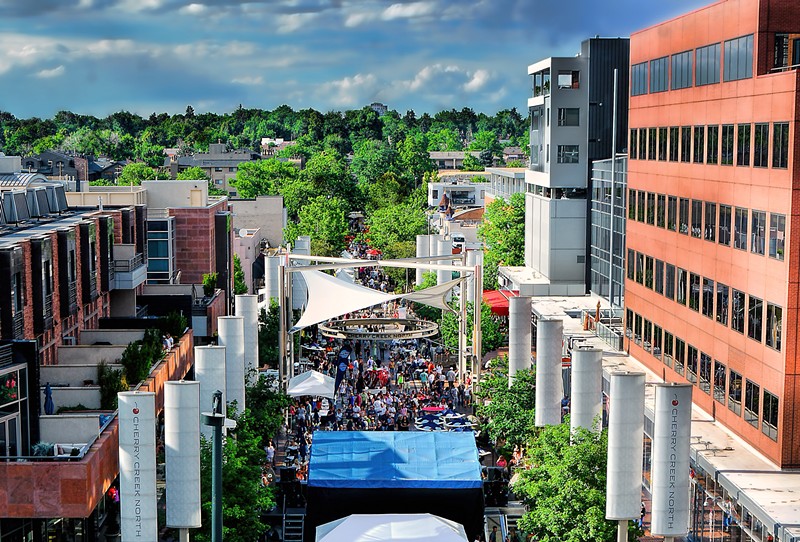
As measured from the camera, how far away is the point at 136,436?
84.0 ft

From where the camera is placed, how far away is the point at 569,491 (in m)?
28.5

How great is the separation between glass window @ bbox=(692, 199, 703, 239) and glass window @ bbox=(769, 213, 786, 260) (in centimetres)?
677

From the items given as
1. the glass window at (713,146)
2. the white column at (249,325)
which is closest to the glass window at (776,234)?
the glass window at (713,146)

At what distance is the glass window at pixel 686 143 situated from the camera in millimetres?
40438

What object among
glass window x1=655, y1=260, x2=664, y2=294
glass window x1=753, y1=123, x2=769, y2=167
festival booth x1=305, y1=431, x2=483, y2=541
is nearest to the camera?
glass window x1=753, y1=123, x2=769, y2=167

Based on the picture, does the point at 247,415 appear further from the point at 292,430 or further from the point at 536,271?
the point at 536,271

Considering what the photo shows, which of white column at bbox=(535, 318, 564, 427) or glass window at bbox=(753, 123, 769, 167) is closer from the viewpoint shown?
glass window at bbox=(753, 123, 769, 167)

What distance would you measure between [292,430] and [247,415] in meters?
12.4

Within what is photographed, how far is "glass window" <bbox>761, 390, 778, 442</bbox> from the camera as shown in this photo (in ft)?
102

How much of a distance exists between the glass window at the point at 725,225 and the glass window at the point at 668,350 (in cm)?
656

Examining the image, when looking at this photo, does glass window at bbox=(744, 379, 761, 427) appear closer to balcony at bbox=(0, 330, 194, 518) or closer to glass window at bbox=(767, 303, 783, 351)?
glass window at bbox=(767, 303, 783, 351)

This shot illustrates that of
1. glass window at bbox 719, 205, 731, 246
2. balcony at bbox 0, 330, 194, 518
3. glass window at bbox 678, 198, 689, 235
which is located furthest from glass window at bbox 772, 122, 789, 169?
balcony at bbox 0, 330, 194, 518

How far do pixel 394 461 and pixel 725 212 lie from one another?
12590 millimetres

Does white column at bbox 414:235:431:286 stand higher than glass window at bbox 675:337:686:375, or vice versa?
white column at bbox 414:235:431:286
